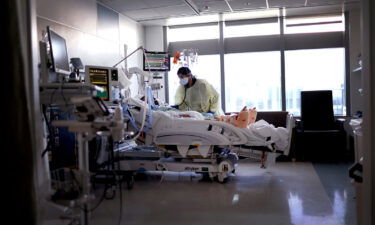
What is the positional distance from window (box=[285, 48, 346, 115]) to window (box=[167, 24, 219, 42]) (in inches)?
59.1

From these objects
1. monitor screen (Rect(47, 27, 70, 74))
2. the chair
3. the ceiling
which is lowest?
the chair

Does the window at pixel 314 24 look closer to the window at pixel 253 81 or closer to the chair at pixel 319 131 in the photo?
the window at pixel 253 81

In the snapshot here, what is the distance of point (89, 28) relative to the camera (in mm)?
4980

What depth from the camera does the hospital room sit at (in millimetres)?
2059

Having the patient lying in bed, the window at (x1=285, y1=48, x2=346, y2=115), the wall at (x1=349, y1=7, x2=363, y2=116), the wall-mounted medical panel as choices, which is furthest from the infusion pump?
the wall at (x1=349, y1=7, x2=363, y2=116)

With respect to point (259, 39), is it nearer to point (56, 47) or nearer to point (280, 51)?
point (280, 51)

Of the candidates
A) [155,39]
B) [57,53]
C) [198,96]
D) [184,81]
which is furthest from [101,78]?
[155,39]

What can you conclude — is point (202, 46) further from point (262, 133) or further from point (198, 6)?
point (262, 133)

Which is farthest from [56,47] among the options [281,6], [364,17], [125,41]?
[281,6]

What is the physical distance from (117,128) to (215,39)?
5.05 metres

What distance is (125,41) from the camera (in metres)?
6.13

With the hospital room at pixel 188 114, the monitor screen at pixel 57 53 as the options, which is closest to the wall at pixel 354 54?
the hospital room at pixel 188 114

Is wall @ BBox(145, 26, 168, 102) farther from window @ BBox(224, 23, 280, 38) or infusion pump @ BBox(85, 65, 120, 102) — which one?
infusion pump @ BBox(85, 65, 120, 102)

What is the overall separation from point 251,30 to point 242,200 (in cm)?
416
